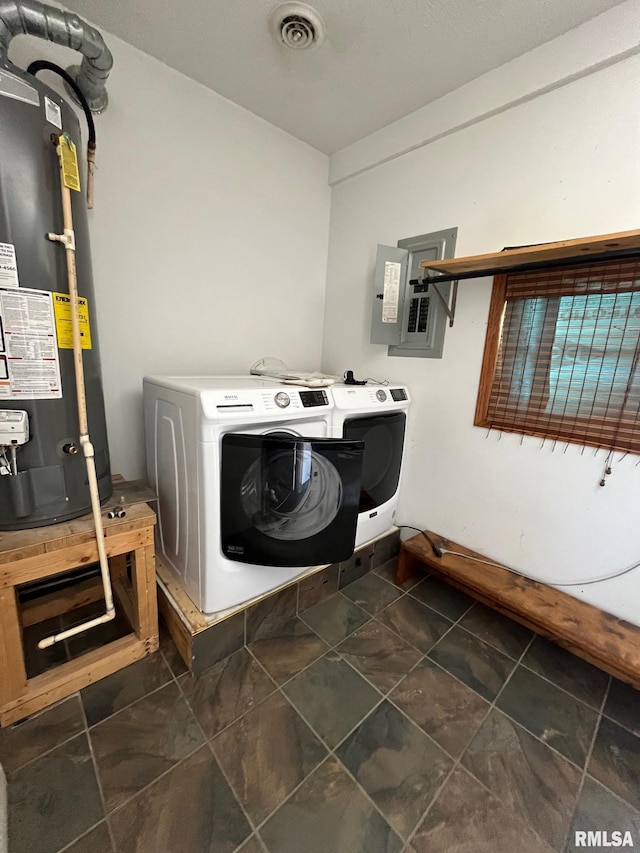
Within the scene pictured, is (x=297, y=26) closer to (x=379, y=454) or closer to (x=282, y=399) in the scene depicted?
(x=282, y=399)

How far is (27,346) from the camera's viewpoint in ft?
3.42

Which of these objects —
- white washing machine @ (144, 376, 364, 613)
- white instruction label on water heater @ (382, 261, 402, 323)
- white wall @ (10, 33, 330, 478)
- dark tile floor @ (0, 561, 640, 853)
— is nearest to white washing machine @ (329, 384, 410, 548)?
white washing machine @ (144, 376, 364, 613)

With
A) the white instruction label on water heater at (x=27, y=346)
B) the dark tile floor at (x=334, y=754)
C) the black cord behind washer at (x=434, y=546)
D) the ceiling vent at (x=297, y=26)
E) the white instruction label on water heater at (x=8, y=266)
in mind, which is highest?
the ceiling vent at (x=297, y=26)

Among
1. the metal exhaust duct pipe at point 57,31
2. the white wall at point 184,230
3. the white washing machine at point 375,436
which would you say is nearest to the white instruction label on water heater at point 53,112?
the metal exhaust duct pipe at point 57,31

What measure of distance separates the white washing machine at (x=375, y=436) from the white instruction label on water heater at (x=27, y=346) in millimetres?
1036

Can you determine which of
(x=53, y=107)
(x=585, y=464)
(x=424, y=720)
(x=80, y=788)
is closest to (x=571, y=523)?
(x=585, y=464)

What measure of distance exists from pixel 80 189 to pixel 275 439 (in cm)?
107

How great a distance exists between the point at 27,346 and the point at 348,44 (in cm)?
177

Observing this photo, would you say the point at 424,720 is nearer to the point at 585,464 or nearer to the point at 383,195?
the point at 585,464

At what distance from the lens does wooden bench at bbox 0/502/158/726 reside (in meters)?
1.08

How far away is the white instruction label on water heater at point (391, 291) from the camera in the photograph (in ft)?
6.31

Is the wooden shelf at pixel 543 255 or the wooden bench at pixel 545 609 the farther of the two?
the wooden bench at pixel 545 609

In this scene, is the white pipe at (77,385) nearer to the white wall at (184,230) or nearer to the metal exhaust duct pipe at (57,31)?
the metal exhaust duct pipe at (57,31)

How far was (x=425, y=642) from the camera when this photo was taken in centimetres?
161
